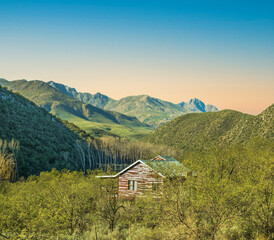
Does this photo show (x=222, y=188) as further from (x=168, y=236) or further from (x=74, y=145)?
(x=74, y=145)

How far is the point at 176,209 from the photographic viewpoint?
1524 centimetres

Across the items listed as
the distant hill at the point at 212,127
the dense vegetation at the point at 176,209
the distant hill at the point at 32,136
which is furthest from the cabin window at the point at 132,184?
the distant hill at the point at 212,127

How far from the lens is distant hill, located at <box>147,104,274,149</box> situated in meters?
100

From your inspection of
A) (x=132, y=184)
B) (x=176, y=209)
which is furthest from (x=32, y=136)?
(x=176, y=209)

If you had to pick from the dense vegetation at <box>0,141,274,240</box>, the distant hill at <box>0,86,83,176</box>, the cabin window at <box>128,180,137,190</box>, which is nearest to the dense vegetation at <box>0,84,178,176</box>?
the distant hill at <box>0,86,83,176</box>

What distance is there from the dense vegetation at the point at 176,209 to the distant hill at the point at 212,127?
80.4m

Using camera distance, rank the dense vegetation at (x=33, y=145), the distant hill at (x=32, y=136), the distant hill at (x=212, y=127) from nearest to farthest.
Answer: the dense vegetation at (x=33, y=145)
the distant hill at (x=32, y=136)
the distant hill at (x=212, y=127)

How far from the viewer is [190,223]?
15.0 m

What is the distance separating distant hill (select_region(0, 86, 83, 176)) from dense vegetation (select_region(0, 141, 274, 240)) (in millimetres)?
42080

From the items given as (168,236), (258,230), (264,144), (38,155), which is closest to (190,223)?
(168,236)

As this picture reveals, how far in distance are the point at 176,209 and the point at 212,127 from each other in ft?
432

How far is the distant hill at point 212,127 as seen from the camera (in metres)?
100

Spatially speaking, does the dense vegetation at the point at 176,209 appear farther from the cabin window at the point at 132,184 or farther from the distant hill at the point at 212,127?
the distant hill at the point at 212,127

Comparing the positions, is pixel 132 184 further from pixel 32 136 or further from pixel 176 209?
pixel 32 136
